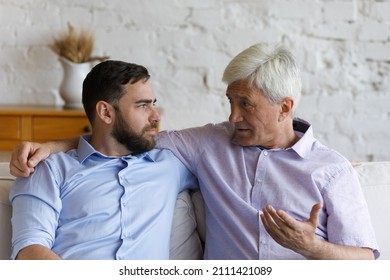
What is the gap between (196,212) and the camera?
7.06ft

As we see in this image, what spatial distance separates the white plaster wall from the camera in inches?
152

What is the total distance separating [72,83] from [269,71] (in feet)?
5.97

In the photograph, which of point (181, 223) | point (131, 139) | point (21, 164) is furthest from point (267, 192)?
point (21, 164)

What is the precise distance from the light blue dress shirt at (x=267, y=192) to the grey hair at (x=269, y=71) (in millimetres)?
150

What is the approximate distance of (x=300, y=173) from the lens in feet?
6.61

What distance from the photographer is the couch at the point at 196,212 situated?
81.4 inches

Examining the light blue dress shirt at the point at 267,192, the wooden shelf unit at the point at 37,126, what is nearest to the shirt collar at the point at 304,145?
the light blue dress shirt at the point at 267,192

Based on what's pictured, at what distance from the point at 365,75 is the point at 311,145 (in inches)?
79.5

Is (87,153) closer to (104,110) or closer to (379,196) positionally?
(104,110)

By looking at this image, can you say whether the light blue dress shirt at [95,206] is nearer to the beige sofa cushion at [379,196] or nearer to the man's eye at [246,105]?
the man's eye at [246,105]

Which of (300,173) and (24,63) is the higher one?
(300,173)

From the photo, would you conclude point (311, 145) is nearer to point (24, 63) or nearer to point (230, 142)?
point (230, 142)

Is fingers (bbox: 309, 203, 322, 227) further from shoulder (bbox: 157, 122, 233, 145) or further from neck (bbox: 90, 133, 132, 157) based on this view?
neck (bbox: 90, 133, 132, 157)

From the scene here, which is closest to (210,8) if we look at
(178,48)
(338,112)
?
(178,48)
